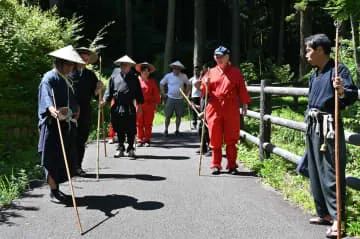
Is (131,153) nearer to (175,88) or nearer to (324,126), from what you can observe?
(175,88)

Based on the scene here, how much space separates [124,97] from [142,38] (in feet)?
96.9

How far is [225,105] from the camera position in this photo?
8031mm

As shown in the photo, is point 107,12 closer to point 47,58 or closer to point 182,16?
point 182,16

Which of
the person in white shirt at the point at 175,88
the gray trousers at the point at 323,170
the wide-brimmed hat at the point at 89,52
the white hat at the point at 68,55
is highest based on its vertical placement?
the wide-brimmed hat at the point at 89,52

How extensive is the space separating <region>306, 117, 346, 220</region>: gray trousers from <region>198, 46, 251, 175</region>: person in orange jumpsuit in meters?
2.85

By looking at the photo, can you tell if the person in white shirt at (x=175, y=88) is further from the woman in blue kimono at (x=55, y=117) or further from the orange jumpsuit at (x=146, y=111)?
the woman in blue kimono at (x=55, y=117)

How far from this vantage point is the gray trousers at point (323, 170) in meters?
4.95

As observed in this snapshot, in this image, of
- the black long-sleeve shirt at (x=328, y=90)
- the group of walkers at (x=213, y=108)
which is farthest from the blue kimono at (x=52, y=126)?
the black long-sleeve shirt at (x=328, y=90)

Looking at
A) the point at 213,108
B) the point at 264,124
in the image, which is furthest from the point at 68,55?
the point at 264,124

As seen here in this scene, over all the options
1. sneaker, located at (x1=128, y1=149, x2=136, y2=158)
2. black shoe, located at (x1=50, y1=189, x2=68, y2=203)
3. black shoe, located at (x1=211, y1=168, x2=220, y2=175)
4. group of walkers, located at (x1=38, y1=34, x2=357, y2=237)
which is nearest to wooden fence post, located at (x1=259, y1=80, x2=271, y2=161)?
group of walkers, located at (x1=38, y1=34, x2=357, y2=237)

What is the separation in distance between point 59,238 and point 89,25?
33.8 metres

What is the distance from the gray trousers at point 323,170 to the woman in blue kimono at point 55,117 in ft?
10.1

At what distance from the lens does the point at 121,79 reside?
9.88 meters

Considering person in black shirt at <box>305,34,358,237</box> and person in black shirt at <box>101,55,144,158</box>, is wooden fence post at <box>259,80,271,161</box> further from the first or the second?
person in black shirt at <box>305,34,358,237</box>
